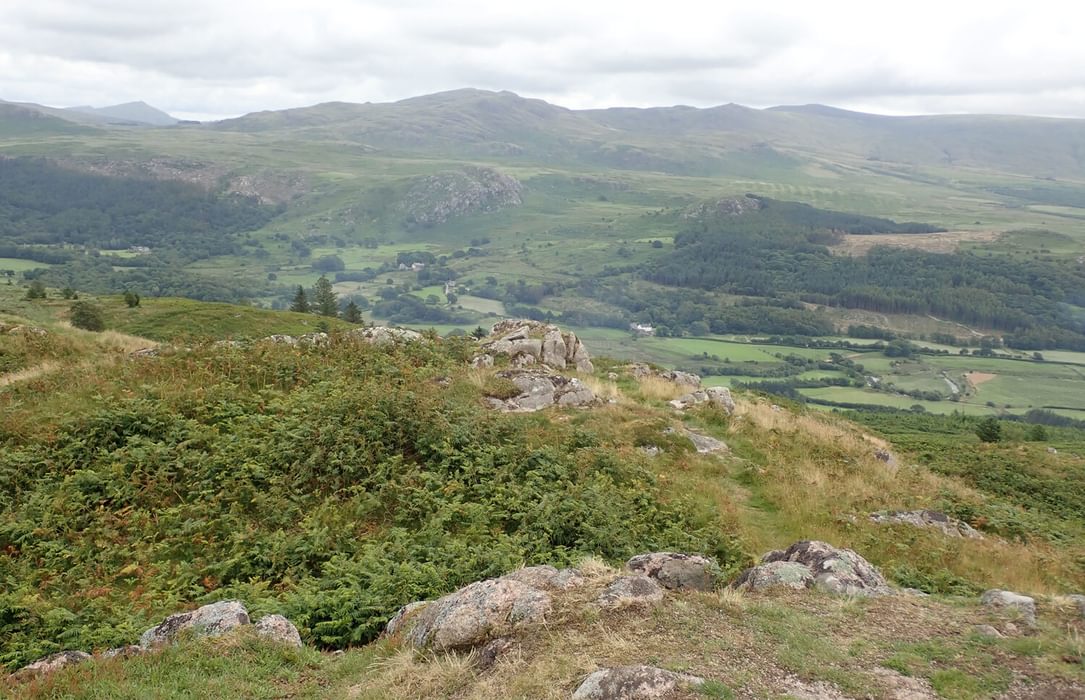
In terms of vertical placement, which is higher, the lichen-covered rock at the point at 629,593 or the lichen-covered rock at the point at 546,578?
the lichen-covered rock at the point at 629,593

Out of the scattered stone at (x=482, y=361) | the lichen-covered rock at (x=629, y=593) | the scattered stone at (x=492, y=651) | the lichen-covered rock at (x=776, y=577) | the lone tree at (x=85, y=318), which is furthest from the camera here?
the lone tree at (x=85, y=318)

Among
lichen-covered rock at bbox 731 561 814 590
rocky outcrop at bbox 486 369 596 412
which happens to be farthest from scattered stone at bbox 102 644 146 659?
rocky outcrop at bbox 486 369 596 412

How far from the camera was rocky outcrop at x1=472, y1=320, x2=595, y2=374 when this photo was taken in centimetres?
2705

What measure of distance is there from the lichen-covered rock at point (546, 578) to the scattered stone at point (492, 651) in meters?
1.28

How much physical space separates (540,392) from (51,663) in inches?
600

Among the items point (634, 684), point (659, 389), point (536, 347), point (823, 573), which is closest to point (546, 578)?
point (634, 684)

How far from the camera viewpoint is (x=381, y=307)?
17375cm

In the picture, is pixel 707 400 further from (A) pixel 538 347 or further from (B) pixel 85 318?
(B) pixel 85 318

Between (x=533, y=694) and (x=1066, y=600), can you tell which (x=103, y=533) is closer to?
(x=533, y=694)

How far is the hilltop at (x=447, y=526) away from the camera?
7.94m

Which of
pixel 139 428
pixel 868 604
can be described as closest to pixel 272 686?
pixel 868 604

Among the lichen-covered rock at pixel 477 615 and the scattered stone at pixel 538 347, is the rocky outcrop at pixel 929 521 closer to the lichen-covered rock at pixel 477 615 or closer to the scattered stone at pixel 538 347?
the lichen-covered rock at pixel 477 615

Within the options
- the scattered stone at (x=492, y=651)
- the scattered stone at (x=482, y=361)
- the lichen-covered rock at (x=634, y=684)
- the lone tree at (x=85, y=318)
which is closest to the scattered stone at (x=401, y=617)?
the scattered stone at (x=492, y=651)

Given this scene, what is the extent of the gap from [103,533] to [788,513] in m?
15.3
